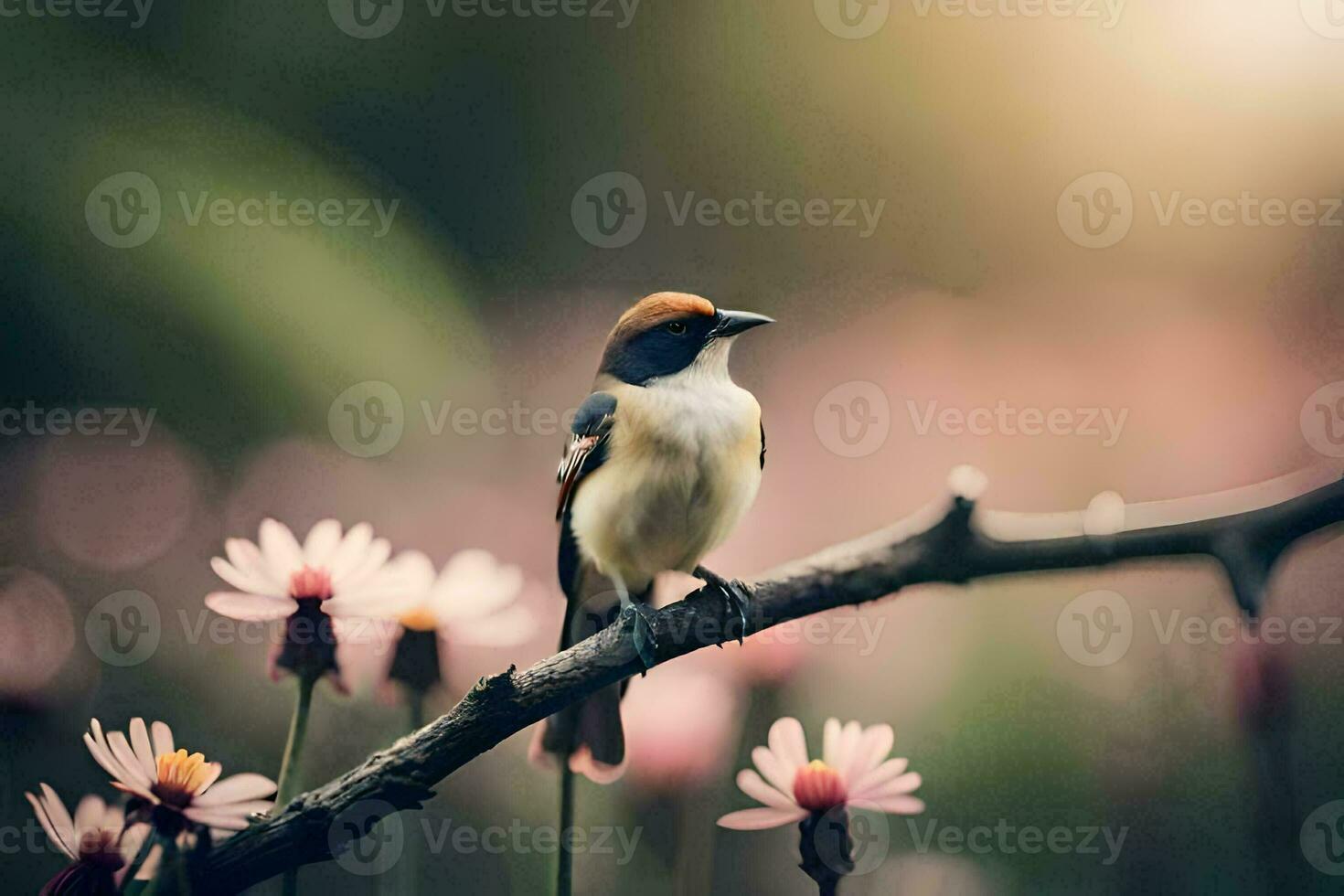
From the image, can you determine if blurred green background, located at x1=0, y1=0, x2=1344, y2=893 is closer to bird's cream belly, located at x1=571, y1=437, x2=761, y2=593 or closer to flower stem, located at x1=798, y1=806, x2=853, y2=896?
flower stem, located at x1=798, y1=806, x2=853, y2=896

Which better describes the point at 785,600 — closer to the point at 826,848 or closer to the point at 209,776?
the point at 826,848

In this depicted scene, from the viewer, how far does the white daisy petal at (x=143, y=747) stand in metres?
1.34

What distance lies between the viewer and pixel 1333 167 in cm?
154

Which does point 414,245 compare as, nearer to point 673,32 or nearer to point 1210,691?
point 673,32

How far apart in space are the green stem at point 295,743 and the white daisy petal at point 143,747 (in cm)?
15

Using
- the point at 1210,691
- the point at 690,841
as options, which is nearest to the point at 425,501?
the point at 690,841

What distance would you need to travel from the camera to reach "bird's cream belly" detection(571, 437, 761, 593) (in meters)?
1.27

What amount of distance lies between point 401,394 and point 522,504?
0.22m

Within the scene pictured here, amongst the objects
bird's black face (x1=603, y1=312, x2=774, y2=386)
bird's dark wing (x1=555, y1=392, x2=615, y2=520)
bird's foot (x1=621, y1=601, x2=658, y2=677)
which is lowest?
bird's foot (x1=621, y1=601, x2=658, y2=677)

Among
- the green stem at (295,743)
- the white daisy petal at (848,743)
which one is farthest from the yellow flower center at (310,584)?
the white daisy petal at (848,743)

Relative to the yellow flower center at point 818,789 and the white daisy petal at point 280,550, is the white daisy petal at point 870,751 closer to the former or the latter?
the yellow flower center at point 818,789

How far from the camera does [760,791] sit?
55.0 inches

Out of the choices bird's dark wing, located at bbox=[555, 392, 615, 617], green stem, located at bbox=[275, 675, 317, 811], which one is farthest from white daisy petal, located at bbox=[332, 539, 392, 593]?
bird's dark wing, located at bbox=[555, 392, 615, 617]

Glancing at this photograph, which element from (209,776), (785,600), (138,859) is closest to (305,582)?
(209,776)
